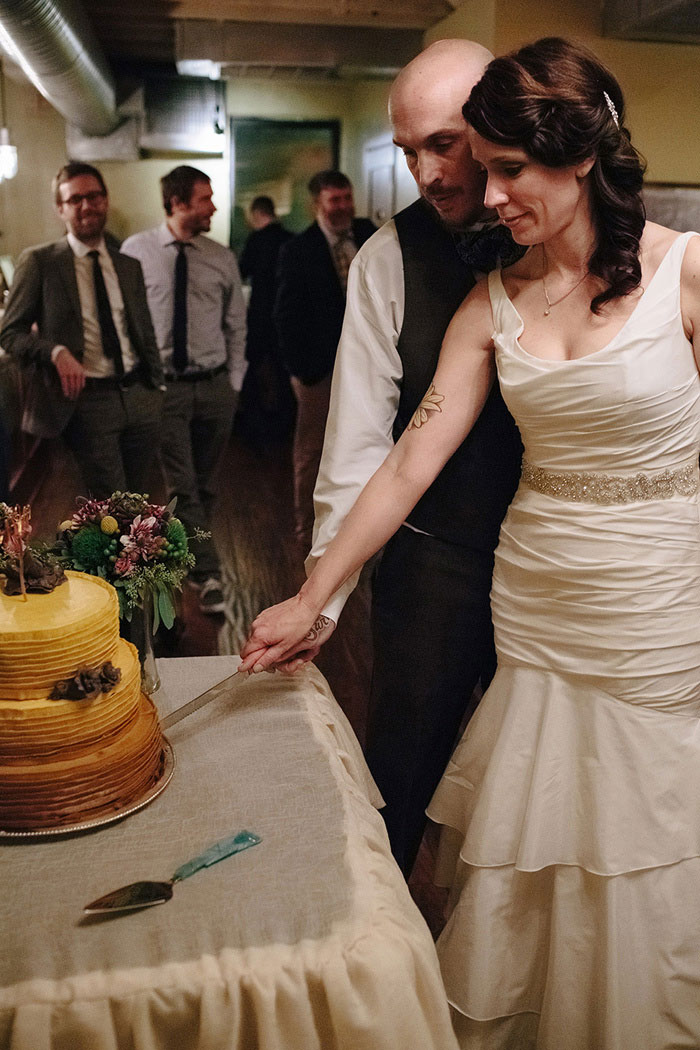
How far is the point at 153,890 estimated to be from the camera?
1.02 m

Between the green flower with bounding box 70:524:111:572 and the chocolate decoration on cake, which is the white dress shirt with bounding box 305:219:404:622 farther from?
the chocolate decoration on cake

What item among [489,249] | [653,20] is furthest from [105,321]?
[653,20]

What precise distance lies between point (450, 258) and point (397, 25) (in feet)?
17.6

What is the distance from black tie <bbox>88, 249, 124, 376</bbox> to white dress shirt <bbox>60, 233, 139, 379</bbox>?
0.01m

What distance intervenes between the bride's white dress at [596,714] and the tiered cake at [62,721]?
2.28ft

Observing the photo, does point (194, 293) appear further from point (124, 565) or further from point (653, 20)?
point (124, 565)

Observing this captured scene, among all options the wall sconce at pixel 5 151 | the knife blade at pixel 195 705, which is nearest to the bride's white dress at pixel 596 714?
the knife blade at pixel 195 705

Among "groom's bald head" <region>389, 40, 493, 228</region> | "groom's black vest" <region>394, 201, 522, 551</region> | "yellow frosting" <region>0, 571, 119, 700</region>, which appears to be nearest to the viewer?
"yellow frosting" <region>0, 571, 119, 700</region>

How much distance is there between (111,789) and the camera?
3.77 feet

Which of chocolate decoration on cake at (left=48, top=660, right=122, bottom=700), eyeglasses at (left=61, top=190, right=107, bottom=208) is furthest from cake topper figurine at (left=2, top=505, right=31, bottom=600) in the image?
eyeglasses at (left=61, top=190, right=107, bottom=208)

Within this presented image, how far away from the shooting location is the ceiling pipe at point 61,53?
431cm

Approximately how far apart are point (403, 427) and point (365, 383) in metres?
0.12

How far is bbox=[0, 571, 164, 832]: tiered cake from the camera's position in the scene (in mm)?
1067

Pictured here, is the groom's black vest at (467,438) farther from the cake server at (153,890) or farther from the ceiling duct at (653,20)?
the ceiling duct at (653,20)
